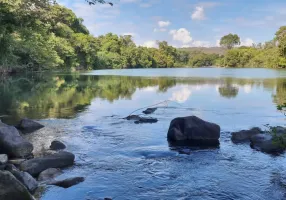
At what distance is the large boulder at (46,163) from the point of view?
10.7 metres

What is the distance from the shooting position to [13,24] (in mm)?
27750

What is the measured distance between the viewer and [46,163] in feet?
36.3

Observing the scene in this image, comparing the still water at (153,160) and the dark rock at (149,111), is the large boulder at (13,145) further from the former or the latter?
the dark rock at (149,111)

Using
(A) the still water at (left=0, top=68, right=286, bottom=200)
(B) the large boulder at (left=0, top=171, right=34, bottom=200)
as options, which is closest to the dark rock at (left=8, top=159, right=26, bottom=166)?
(A) the still water at (left=0, top=68, right=286, bottom=200)

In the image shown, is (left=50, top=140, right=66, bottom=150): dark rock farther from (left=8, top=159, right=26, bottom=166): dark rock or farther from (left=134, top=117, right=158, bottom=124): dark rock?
(left=134, top=117, right=158, bottom=124): dark rock

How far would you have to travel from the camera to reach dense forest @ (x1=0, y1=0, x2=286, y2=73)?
2830 cm

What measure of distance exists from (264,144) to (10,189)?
940 cm

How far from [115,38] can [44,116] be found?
136m

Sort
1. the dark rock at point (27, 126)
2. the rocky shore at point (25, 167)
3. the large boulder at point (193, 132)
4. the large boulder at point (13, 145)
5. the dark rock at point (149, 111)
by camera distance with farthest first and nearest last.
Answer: the dark rock at point (149, 111) < the dark rock at point (27, 126) < the large boulder at point (193, 132) < the large boulder at point (13, 145) < the rocky shore at point (25, 167)

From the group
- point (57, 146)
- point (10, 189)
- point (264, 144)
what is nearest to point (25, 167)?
point (57, 146)

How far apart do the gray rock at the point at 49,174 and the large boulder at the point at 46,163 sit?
307 mm

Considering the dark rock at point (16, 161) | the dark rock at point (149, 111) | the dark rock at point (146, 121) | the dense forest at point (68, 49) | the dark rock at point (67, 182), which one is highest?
the dense forest at point (68, 49)

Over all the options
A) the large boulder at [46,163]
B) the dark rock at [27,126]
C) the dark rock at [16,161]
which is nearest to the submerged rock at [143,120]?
the dark rock at [27,126]

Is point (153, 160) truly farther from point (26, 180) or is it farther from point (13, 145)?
point (13, 145)
